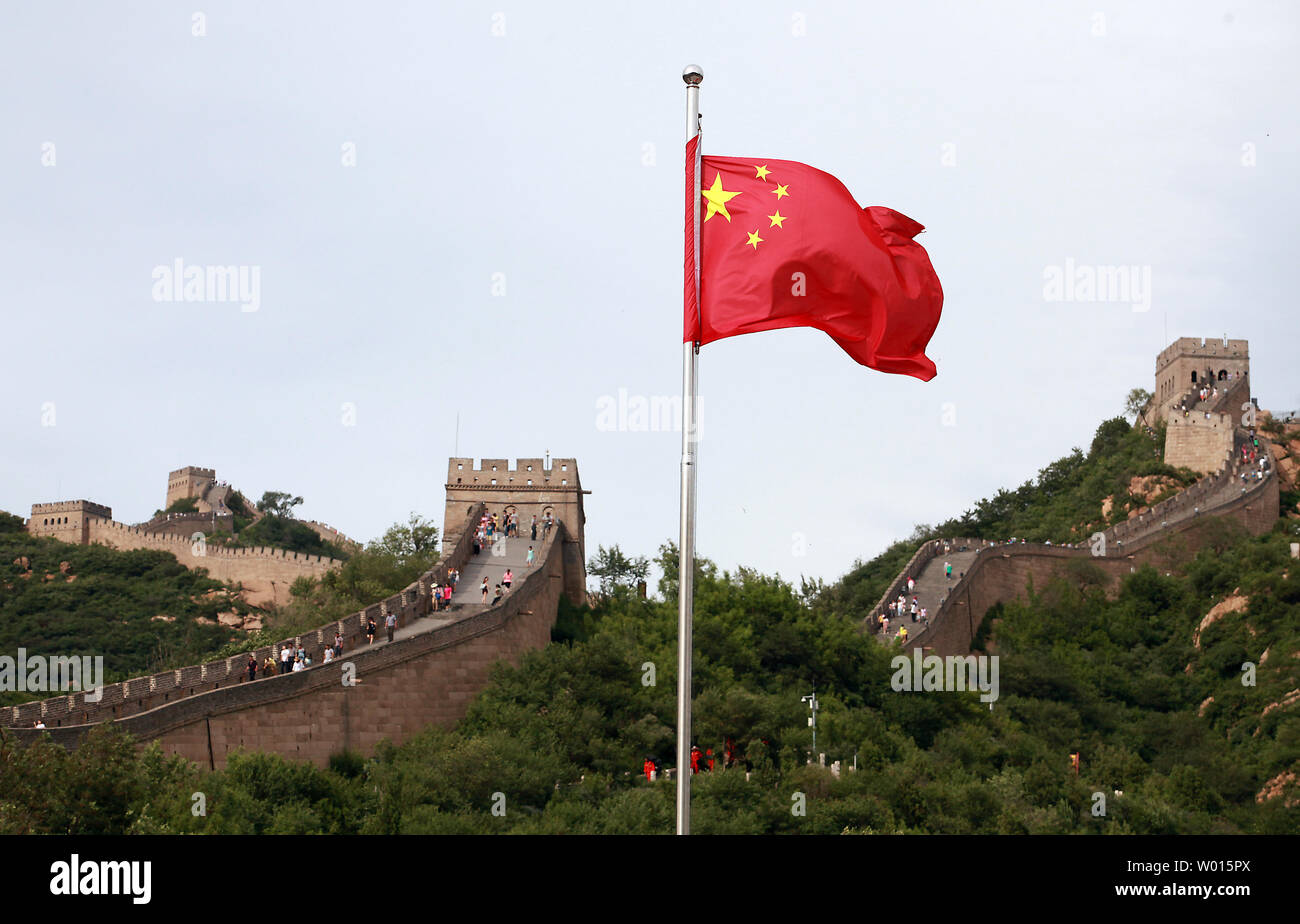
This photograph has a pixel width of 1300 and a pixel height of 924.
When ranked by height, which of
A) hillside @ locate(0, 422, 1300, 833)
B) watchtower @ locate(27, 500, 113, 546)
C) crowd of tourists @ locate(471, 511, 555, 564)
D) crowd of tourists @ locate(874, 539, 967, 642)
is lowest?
hillside @ locate(0, 422, 1300, 833)

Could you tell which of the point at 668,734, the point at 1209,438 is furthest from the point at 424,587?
the point at 1209,438

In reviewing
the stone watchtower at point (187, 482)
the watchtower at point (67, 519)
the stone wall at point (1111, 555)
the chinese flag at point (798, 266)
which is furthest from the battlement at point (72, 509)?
the chinese flag at point (798, 266)

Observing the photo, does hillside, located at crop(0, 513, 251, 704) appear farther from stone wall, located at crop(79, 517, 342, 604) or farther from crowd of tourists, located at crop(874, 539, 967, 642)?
crowd of tourists, located at crop(874, 539, 967, 642)

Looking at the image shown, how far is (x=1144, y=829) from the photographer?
33.8m

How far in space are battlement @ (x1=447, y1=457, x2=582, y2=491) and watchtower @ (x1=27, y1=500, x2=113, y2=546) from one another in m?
39.5

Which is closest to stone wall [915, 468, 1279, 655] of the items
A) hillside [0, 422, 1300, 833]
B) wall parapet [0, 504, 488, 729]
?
hillside [0, 422, 1300, 833]

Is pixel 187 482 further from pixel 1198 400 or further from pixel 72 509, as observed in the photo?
pixel 1198 400

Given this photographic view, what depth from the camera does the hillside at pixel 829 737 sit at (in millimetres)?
28391

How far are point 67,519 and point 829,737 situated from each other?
59445 mm

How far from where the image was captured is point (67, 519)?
84.4 m

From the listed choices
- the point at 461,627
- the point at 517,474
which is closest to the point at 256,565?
the point at 517,474

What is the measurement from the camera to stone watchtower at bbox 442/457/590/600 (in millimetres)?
50000
